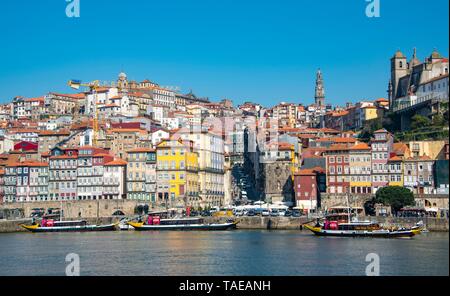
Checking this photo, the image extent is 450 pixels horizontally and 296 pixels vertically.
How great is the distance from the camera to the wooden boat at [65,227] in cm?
6719

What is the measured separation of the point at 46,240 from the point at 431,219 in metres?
26.3

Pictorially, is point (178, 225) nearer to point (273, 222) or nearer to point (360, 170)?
point (273, 222)

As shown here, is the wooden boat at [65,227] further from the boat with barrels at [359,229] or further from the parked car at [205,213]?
the boat with barrels at [359,229]

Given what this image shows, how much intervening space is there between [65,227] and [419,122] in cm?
3229

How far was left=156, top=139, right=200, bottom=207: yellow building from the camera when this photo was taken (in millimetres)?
75562

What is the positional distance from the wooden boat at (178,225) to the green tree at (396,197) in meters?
11.5

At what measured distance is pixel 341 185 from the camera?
70.4 metres

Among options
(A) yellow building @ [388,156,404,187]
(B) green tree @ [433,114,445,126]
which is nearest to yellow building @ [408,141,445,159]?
(A) yellow building @ [388,156,404,187]

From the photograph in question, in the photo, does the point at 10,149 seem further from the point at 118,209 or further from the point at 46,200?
the point at 118,209

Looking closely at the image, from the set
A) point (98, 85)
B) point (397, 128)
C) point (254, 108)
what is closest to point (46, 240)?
point (397, 128)

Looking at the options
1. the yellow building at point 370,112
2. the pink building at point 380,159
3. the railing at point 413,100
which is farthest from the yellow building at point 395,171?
the yellow building at point 370,112

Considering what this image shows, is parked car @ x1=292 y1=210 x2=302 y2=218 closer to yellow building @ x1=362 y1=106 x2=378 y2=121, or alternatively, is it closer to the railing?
the railing

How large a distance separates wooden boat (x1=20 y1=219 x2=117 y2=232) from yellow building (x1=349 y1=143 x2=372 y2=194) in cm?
2023
